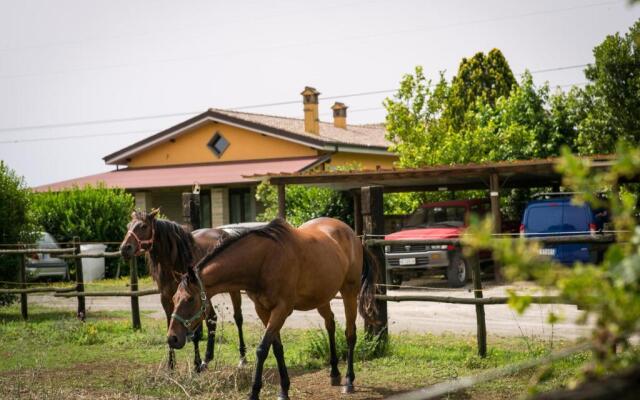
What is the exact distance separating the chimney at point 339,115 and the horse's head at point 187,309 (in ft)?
118

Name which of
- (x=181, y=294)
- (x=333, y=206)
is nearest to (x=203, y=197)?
(x=333, y=206)

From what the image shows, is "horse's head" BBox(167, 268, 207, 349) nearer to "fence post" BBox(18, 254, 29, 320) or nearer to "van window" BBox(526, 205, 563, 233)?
"fence post" BBox(18, 254, 29, 320)

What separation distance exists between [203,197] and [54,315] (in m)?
18.0

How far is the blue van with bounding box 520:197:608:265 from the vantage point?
19.5 m

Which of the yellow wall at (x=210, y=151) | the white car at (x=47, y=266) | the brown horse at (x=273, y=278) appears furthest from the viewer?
the yellow wall at (x=210, y=151)

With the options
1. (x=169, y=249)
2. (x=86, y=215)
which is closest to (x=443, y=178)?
(x=86, y=215)

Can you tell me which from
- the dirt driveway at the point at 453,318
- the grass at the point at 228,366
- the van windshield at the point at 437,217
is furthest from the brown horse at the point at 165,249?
the van windshield at the point at 437,217

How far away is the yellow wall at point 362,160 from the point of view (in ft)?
117

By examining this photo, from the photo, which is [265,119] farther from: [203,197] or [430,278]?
[430,278]

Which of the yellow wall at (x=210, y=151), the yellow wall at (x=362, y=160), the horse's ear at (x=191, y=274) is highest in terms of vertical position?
the yellow wall at (x=210, y=151)

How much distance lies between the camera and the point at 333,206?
27062mm

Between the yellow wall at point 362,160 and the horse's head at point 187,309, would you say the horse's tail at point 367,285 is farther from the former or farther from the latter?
the yellow wall at point 362,160

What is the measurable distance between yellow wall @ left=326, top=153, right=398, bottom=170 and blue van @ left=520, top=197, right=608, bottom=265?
1306 cm

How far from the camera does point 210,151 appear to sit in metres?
36.9
